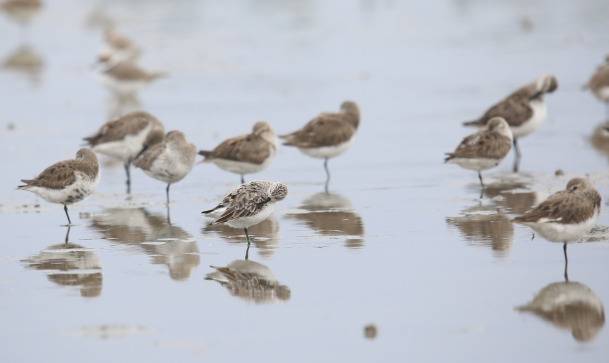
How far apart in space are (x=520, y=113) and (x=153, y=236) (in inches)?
287

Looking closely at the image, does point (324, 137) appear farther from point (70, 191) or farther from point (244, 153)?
point (70, 191)

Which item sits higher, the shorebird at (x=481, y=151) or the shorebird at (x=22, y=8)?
the shorebird at (x=22, y=8)

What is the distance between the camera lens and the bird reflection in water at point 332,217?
13.3 m

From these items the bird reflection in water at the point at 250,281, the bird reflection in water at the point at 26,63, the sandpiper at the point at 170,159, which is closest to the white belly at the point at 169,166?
the sandpiper at the point at 170,159

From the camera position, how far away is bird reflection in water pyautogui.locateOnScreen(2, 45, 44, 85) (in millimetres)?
30422

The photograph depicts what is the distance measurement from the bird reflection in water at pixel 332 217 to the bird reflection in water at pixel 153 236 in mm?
1597

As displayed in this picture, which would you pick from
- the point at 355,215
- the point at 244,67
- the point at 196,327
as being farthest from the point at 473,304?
the point at 244,67

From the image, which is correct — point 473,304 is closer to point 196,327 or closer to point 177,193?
point 196,327

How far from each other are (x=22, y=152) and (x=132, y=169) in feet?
7.68

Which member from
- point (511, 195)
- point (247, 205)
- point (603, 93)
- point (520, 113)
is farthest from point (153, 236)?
point (603, 93)

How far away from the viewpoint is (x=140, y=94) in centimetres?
2802

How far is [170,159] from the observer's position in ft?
51.9

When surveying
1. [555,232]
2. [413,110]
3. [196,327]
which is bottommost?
[196,327]

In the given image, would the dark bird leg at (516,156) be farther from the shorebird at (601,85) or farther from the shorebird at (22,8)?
the shorebird at (22,8)
